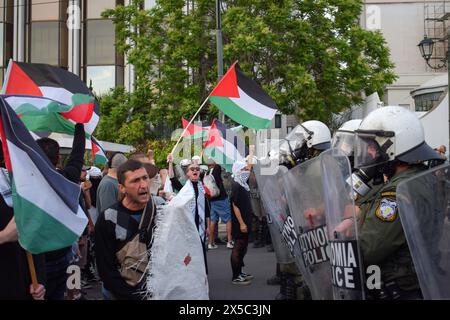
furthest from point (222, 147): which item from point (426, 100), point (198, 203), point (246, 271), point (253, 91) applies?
point (426, 100)

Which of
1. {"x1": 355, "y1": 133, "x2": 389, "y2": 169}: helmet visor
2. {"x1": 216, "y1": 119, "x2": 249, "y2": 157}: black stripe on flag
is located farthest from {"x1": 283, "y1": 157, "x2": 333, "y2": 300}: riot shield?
{"x1": 216, "y1": 119, "x2": 249, "y2": 157}: black stripe on flag

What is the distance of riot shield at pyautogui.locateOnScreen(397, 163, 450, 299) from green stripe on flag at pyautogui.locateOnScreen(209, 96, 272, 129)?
5619 millimetres

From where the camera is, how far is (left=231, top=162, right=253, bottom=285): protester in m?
8.69

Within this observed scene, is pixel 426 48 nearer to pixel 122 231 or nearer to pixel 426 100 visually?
pixel 426 100

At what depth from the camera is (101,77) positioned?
98.1ft

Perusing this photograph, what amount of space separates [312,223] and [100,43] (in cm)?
2815

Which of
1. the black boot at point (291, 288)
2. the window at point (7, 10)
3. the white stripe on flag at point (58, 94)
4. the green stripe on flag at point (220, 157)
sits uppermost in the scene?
the window at point (7, 10)

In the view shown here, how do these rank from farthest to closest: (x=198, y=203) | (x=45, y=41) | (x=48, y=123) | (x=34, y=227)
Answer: (x=45, y=41), (x=198, y=203), (x=48, y=123), (x=34, y=227)

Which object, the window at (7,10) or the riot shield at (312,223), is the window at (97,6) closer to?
the window at (7,10)

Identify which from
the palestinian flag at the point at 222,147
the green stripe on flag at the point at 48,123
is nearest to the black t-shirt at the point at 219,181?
the palestinian flag at the point at 222,147

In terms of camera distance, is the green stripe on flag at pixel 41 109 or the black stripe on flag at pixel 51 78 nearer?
the green stripe on flag at pixel 41 109

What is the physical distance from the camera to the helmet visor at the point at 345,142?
4465 millimetres

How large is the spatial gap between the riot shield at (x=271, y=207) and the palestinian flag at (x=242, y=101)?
231 cm
